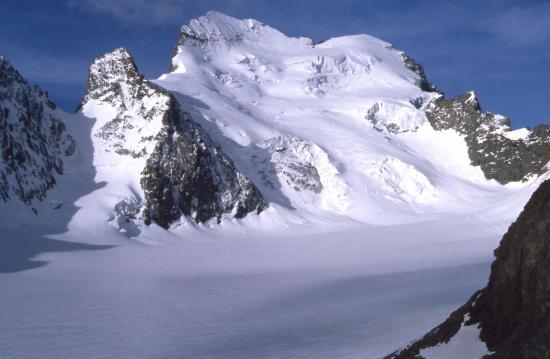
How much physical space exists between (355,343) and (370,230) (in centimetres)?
5880

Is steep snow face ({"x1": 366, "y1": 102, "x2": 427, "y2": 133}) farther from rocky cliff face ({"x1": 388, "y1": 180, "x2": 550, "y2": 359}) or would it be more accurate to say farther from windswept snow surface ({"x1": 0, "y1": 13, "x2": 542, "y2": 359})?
rocky cliff face ({"x1": 388, "y1": 180, "x2": 550, "y2": 359})

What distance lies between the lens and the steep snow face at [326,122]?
9800 centimetres

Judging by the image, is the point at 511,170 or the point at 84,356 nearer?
the point at 84,356

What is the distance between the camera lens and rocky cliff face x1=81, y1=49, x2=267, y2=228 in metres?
80.4

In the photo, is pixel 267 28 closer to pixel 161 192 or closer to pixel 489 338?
pixel 161 192

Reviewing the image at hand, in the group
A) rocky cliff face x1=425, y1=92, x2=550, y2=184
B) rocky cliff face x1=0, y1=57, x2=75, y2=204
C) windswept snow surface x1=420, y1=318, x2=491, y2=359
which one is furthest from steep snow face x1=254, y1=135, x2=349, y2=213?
windswept snow surface x1=420, y1=318, x2=491, y2=359

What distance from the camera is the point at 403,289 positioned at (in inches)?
1453

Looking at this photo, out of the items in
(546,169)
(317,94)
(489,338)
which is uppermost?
(317,94)

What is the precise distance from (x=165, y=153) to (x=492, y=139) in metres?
63.7

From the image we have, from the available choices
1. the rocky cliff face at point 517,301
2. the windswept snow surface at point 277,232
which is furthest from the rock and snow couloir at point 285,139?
the rocky cliff face at point 517,301

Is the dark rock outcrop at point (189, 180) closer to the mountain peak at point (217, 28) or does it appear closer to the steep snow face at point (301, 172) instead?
the steep snow face at point (301, 172)

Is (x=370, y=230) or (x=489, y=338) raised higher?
(x=370, y=230)

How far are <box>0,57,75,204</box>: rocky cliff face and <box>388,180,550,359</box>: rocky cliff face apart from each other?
59.4 metres

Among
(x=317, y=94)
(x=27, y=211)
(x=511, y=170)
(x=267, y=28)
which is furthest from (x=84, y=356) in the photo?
(x=267, y=28)
